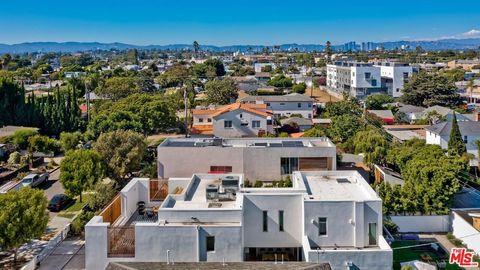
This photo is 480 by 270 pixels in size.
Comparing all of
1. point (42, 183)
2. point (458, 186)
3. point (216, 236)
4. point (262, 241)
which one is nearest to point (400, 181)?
point (458, 186)

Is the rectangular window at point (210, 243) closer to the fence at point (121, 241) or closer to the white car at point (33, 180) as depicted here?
the fence at point (121, 241)

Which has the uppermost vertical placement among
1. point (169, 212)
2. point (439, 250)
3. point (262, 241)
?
point (169, 212)

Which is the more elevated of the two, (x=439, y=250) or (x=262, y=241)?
(x=262, y=241)

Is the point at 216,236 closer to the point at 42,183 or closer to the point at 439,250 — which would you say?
the point at 439,250

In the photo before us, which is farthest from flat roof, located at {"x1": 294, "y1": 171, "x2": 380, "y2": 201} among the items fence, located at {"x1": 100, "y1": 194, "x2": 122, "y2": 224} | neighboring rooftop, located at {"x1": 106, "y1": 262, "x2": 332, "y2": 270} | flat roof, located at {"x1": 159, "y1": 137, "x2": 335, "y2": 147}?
flat roof, located at {"x1": 159, "y1": 137, "x2": 335, "y2": 147}

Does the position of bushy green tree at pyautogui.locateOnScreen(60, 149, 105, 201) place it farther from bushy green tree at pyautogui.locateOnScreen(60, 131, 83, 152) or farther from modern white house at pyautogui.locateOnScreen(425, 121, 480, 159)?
modern white house at pyautogui.locateOnScreen(425, 121, 480, 159)

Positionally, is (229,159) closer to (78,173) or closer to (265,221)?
(78,173)

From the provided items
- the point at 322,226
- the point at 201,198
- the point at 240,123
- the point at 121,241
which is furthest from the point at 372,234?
the point at 240,123

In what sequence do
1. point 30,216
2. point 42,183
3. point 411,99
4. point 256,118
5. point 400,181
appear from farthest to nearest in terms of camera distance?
point 411,99, point 256,118, point 42,183, point 400,181, point 30,216
